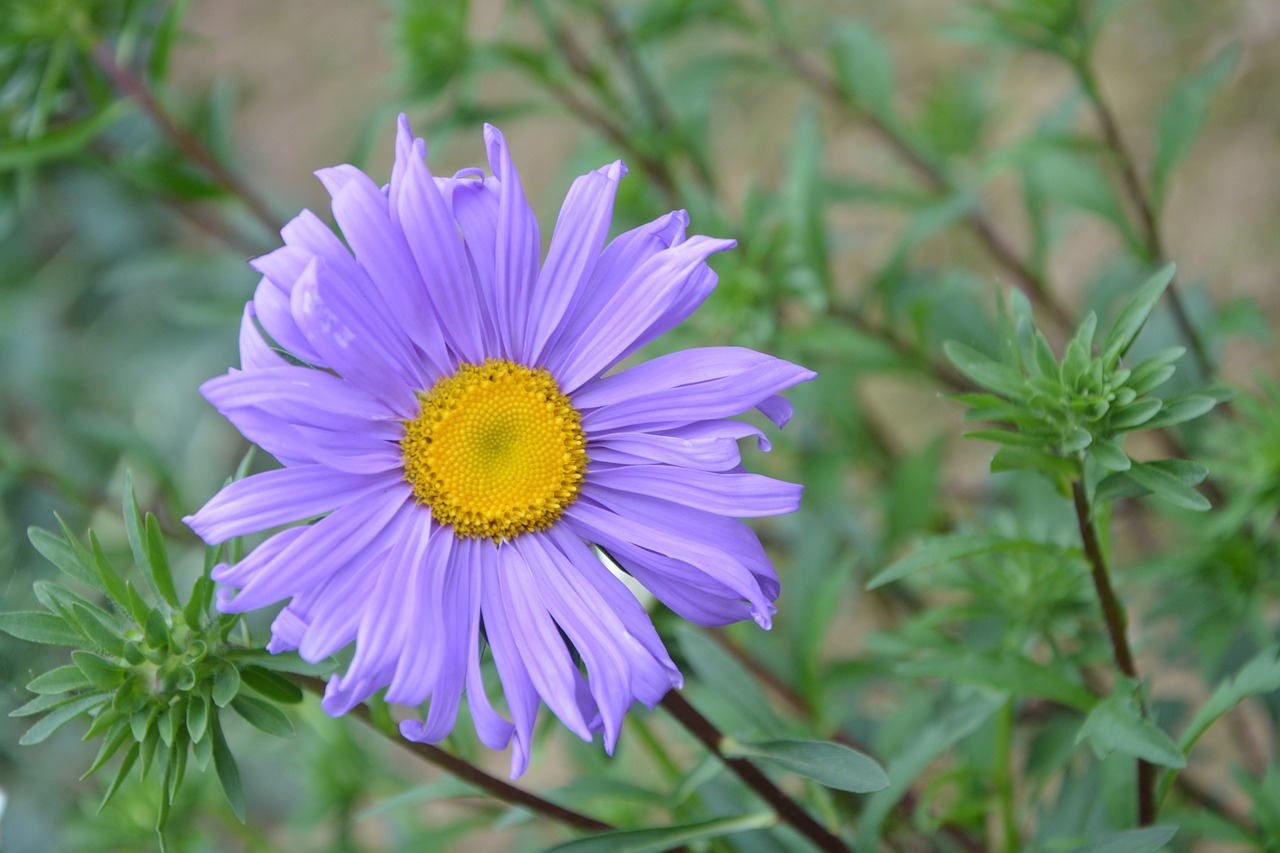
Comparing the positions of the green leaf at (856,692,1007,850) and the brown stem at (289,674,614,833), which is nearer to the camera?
the brown stem at (289,674,614,833)

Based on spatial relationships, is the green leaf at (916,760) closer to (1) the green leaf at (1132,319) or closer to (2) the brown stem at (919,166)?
(1) the green leaf at (1132,319)

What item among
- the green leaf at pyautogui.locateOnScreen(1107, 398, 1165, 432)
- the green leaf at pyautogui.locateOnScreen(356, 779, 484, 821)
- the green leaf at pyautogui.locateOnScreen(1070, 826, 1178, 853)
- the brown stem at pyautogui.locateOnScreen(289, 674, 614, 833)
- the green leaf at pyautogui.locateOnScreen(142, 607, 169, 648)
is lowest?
the green leaf at pyautogui.locateOnScreen(1070, 826, 1178, 853)

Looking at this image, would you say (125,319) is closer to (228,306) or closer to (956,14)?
(228,306)

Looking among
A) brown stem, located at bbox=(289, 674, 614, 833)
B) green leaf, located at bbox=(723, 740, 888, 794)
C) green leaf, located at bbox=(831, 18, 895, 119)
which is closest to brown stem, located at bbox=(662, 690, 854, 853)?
green leaf, located at bbox=(723, 740, 888, 794)

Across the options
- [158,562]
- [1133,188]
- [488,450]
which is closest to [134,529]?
[158,562]

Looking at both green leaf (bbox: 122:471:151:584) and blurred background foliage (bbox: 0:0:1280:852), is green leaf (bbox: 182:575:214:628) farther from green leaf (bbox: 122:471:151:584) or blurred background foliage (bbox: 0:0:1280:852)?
blurred background foliage (bbox: 0:0:1280:852)

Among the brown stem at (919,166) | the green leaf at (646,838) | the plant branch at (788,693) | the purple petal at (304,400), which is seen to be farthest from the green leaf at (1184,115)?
the purple petal at (304,400)

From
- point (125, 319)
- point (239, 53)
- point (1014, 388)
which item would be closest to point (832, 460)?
point (1014, 388)
